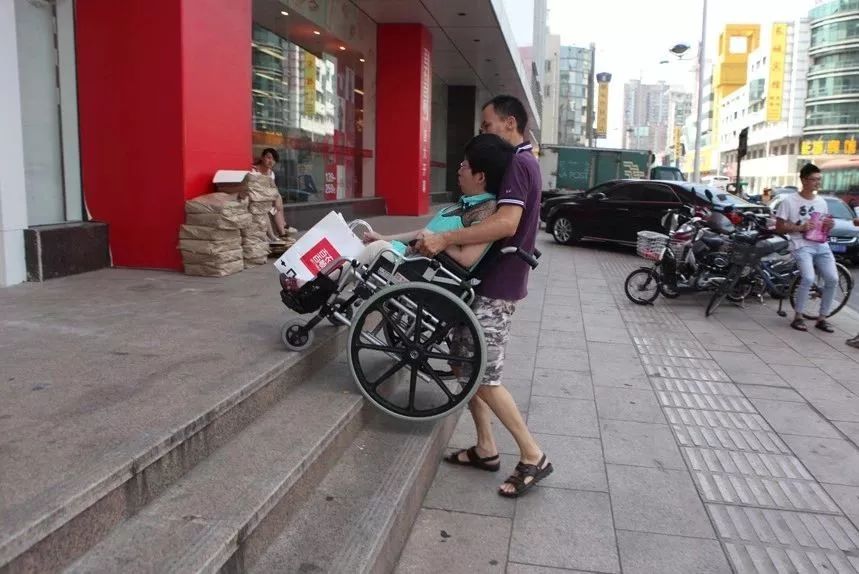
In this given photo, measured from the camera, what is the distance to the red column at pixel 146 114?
6.57 m

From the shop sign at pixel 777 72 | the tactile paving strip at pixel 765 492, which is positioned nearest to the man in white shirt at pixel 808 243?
the tactile paving strip at pixel 765 492

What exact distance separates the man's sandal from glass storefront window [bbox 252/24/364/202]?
26.1ft

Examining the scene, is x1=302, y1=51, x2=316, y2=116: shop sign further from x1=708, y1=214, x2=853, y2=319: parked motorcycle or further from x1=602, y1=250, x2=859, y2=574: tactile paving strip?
x1=602, y1=250, x2=859, y2=574: tactile paving strip

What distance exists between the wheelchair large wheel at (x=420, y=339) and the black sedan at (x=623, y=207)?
10.6m

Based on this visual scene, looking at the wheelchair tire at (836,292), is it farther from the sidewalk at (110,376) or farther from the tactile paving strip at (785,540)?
the sidewalk at (110,376)

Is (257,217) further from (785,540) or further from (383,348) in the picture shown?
(785,540)

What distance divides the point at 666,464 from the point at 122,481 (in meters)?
3.04

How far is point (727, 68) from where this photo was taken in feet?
408

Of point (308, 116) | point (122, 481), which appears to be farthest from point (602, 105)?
point (122, 481)

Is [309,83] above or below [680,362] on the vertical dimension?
above

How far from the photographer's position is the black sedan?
1357cm

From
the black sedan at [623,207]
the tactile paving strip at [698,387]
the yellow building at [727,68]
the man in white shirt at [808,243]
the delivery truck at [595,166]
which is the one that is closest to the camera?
the tactile paving strip at [698,387]

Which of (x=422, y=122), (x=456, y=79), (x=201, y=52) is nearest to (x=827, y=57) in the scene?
(x=456, y=79)

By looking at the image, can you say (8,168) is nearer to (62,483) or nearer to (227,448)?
(227,448)
